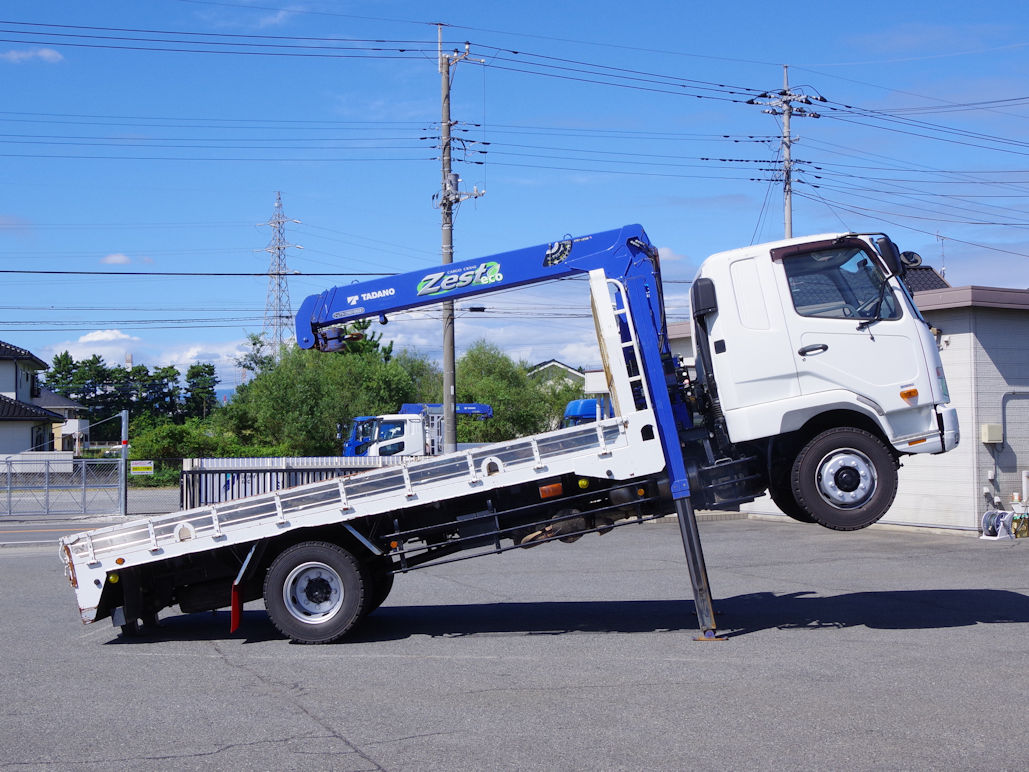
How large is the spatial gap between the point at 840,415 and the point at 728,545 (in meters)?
8.49

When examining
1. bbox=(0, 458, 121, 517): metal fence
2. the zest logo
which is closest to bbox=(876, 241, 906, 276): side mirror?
the zest logo

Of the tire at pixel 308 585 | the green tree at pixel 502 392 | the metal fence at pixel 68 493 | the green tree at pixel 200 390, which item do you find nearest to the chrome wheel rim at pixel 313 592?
the tire at pixel 308 585

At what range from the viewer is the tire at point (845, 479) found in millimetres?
8719

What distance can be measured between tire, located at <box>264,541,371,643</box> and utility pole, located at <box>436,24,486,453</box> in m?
15.2

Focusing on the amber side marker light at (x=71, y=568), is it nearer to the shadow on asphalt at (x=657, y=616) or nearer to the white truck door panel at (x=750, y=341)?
the shadow on asphalt at (x=657, y=616)

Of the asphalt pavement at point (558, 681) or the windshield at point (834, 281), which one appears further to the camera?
the windshield at point (834, 281)

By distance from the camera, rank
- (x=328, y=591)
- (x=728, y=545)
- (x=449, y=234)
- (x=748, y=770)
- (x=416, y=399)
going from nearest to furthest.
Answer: (x=748, y=770)
(x=328, y=591)
(x=728, y=545)
(x=449, y=234)
(x=416, y=399)

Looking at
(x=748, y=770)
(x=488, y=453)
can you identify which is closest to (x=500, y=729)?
(x=748, y=770)

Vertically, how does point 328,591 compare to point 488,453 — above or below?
below

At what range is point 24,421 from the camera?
171ft

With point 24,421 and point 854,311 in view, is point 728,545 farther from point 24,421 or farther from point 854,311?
point 24,421

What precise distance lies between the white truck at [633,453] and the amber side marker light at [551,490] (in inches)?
0.5

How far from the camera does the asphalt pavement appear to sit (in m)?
5.93

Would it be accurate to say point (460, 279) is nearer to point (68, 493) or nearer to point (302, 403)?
point (68, 493)
